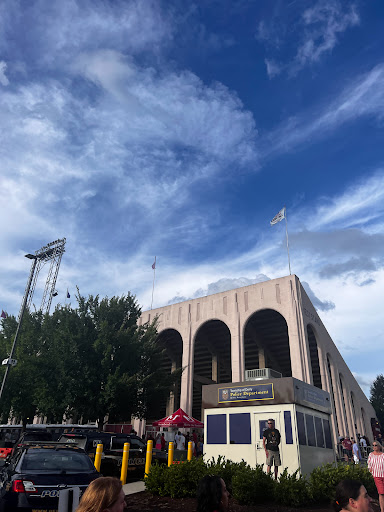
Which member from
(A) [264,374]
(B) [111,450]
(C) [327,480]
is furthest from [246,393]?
(B) [111,450]

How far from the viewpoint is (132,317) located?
3092 centimetres

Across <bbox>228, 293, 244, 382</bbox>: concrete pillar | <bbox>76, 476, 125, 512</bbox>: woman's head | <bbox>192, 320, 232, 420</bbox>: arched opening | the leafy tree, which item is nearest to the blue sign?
<bbox>76, 476, 125, 512</bbox>: woman's head

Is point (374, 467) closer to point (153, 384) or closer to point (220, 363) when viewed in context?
point (153, 384)

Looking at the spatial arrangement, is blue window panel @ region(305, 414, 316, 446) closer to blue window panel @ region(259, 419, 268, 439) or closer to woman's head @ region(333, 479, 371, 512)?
blue window panel @ region(259, 419, 268, 439)

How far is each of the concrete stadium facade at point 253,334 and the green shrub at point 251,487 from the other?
19.4 meters

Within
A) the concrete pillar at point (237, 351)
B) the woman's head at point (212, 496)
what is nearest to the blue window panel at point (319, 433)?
the woman's head at point (212, 496)

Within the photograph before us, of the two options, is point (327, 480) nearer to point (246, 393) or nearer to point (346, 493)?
point (246, 393)

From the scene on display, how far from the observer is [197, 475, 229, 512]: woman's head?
364cm

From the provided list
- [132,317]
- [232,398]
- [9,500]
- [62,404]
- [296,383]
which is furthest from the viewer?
[132,317]

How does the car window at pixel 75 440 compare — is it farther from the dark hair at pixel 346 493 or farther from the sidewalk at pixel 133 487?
the dark hair at pixel 346 493

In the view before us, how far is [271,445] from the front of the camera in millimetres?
12758

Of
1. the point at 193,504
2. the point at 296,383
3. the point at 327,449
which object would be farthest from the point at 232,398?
the point at 193,504

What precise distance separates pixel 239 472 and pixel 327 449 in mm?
6918

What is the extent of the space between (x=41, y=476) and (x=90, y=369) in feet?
64.7
